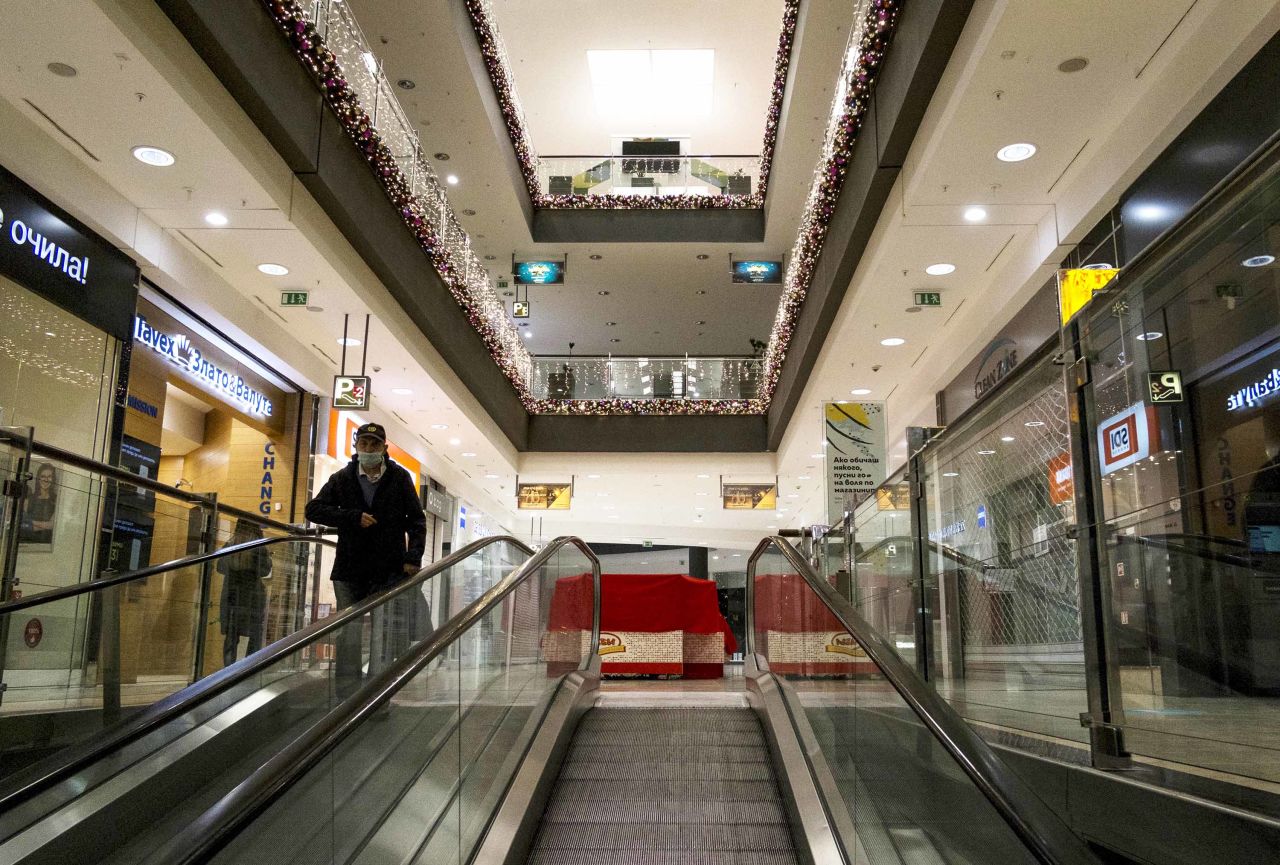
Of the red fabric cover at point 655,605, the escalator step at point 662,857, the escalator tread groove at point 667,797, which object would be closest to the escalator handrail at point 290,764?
the escalator step at point 662,857

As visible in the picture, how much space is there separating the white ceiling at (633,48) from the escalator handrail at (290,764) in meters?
12.9

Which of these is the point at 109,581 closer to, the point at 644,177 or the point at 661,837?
the point at 661,837

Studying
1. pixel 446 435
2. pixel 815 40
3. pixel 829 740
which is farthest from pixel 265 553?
pixel 446 435

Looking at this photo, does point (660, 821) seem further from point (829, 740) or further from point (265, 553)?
point (265, 553)

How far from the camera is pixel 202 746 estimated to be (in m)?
3.55

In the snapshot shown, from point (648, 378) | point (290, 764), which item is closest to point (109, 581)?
point (290, 764)

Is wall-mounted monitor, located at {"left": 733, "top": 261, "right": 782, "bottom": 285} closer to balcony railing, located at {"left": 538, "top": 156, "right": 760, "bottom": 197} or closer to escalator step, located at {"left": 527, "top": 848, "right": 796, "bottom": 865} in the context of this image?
balcony railing, located at {"left": 538, "top": 156, "right": 760, "bottom": 197}

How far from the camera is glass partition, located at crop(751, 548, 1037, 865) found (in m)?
2.26

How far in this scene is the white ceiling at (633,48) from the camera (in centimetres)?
1459

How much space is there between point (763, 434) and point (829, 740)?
1558 cm

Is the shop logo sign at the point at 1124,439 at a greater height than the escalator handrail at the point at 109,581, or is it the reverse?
the shop logo sign at the point at 1124,439

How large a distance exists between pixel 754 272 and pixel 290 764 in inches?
625

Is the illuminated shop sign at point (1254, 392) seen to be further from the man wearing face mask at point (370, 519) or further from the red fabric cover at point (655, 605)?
the red fabric cover at point (655, 605)

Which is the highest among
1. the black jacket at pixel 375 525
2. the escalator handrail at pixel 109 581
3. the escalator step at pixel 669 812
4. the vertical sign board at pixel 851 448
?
the vertical sign board at pixel 851 448
